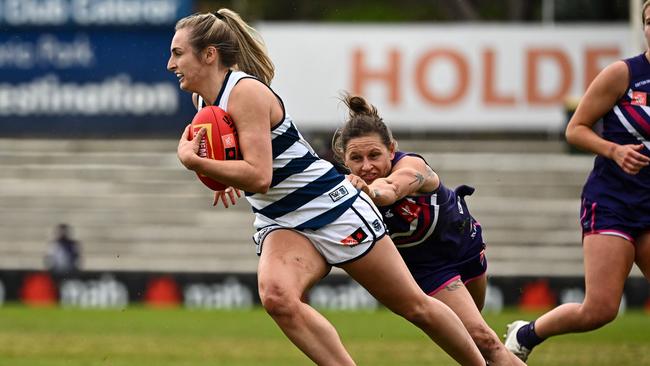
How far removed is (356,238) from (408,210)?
68 centimetres

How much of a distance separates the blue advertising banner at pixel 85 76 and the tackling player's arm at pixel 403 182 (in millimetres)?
14773

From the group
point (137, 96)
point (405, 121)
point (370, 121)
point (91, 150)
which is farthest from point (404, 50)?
point (370, 121)

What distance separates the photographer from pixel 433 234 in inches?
271

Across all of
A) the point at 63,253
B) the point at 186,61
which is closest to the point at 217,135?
the point at 186,61

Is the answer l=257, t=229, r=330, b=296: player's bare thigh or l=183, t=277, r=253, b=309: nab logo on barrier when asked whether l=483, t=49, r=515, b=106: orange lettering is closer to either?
l=183, t=277, r=253, b=309: nab logo on barrier

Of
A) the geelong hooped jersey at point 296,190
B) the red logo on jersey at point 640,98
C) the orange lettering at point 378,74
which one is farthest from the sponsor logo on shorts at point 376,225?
the orange lettering at point 378,74

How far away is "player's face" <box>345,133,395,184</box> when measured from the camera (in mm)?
6590

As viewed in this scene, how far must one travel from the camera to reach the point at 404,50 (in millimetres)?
21531

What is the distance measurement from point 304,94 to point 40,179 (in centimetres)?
504

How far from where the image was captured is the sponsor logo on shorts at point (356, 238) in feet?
20.1

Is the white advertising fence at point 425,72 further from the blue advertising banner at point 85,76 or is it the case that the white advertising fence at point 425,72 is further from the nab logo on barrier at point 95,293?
the nab logo on barrier at point 95,293

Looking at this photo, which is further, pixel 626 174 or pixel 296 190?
pixel 626 174

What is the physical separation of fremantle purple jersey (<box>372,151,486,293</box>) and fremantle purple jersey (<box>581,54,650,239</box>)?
2.53ft

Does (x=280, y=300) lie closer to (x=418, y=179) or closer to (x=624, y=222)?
(x=418, y=179)
